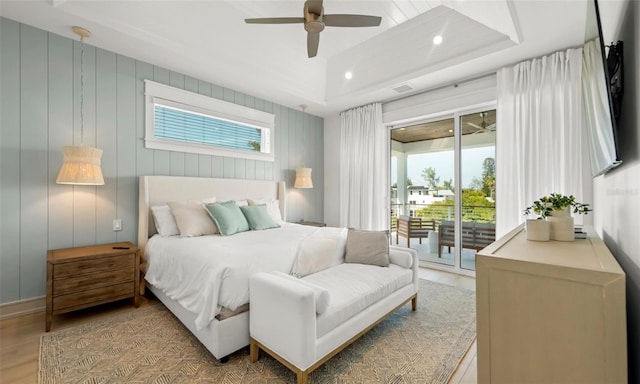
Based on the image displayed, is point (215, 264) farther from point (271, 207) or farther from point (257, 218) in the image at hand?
point (271, 207)

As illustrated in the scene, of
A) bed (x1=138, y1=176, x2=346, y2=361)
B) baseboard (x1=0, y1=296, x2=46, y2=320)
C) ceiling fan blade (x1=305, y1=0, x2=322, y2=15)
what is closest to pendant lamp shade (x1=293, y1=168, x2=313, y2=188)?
bed (x1=138, y1=176, x2=346, y2=361)

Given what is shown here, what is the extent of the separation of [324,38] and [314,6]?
1799 millimetres

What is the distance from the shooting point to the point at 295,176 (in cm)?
493

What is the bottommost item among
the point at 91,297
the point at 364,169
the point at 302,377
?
the point at 302,377

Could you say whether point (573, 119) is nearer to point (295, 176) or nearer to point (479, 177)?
point (479, 177)

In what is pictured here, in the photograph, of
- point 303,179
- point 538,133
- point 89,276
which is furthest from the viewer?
point 303,179

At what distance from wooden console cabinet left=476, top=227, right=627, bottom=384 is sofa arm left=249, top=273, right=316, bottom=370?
852mm

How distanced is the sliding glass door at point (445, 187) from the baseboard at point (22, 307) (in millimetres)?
4502

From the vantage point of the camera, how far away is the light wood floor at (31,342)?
1729mm

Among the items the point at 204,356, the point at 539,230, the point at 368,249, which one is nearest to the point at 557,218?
the point at 539,230

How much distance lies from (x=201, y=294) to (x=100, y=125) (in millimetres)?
2311

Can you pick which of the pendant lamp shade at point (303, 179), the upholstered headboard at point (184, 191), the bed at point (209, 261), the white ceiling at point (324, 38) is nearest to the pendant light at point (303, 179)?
the pendant lamp shade at point (303, 179)

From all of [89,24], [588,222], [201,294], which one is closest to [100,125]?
[89,24]

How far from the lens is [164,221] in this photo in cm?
294
